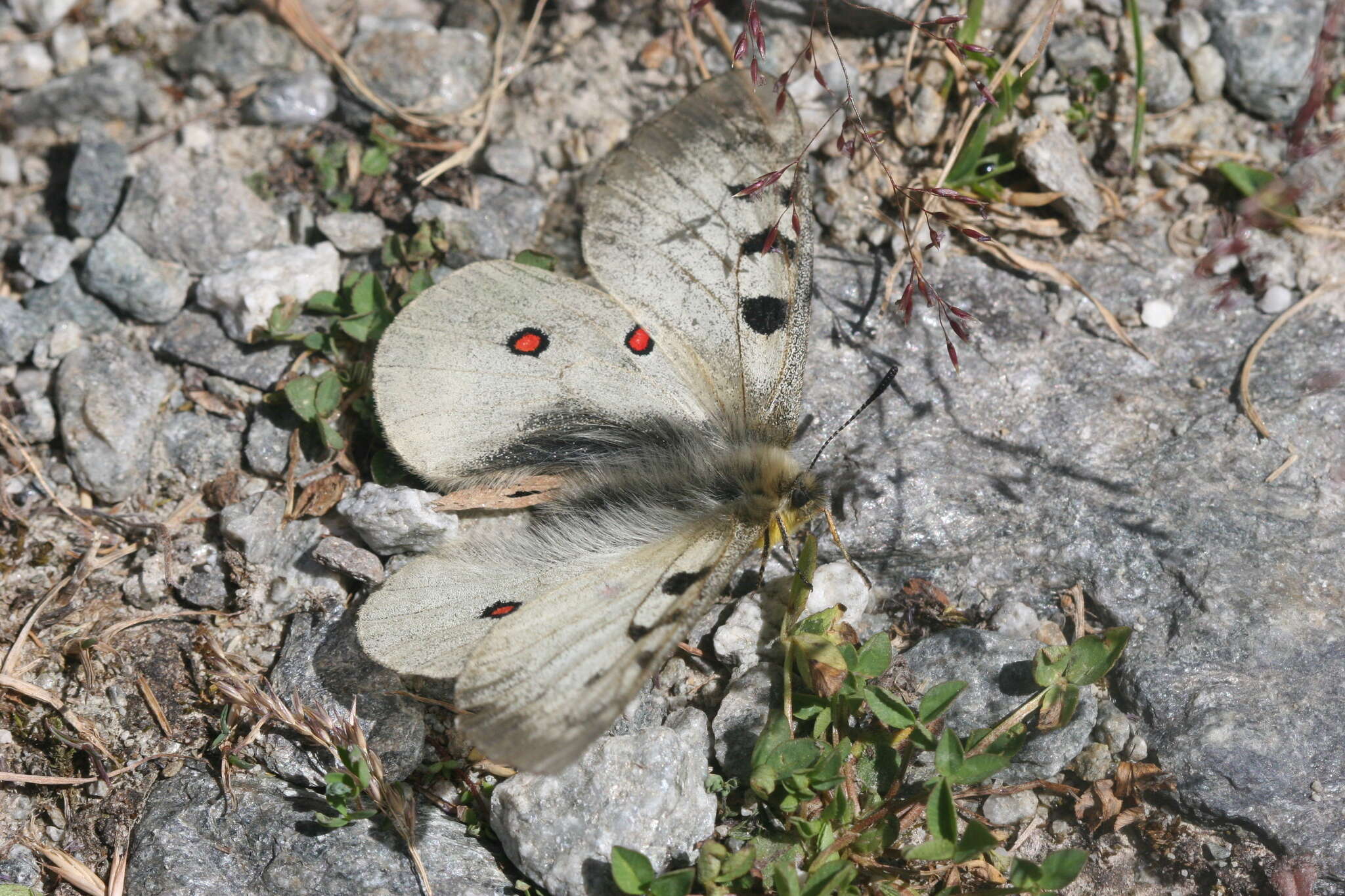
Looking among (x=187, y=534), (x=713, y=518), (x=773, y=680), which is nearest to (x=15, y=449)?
(x=187, y=534)

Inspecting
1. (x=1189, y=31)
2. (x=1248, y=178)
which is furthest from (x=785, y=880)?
(x=1189, y=31)

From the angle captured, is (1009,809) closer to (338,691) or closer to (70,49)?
(338,691)

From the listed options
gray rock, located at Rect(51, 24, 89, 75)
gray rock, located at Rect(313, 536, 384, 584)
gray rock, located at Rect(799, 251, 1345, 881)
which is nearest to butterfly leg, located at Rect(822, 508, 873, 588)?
gray rock, located at Rect(799, 251, 1345, 881)

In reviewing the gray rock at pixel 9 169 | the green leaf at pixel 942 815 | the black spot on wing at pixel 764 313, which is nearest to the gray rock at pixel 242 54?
the gray rock at pixel 9 169

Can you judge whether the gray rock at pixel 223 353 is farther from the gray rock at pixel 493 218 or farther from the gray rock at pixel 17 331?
the gray rock at pixel 493 218

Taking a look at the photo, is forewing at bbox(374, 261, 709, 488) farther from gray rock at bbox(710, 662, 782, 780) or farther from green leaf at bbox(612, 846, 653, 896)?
green leaf at bbox(612, 846, 653, 896)

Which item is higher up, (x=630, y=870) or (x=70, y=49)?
(x=70, y=49)
